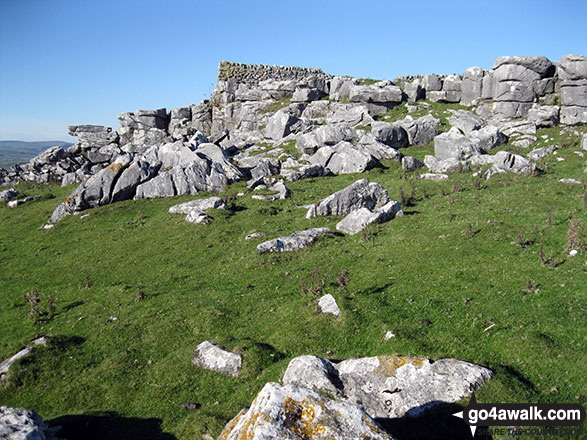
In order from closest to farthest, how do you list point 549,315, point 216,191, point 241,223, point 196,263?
1. point 549,315
2. point 196,263
3. point 241,223
4. point 216,191

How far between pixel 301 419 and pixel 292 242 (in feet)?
61.0

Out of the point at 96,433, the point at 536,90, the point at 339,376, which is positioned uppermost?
the point at 536,90

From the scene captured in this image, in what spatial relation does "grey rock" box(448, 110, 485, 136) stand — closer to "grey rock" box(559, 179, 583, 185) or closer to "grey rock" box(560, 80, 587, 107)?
"grey rock" box(560, 80, 587, 107)

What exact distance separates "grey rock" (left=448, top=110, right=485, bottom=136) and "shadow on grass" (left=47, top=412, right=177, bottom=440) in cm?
5117

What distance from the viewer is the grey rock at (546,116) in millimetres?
50906

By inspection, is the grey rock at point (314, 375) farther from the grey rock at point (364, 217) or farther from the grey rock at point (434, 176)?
the grey rock at point (434, 176)

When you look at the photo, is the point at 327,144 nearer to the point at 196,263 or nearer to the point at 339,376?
the point at 196,263

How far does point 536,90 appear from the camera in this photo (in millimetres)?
55875

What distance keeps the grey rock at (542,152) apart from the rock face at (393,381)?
124 feet

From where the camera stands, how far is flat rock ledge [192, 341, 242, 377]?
598 inches

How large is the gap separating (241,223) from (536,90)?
161ft

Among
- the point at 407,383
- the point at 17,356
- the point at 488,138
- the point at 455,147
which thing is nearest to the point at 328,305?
the point at 407,383

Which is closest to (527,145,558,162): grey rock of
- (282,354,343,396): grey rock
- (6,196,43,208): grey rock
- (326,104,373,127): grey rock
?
(326,104,373,127): grey rock

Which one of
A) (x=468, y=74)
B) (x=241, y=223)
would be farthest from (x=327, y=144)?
(x=468, y=74)
